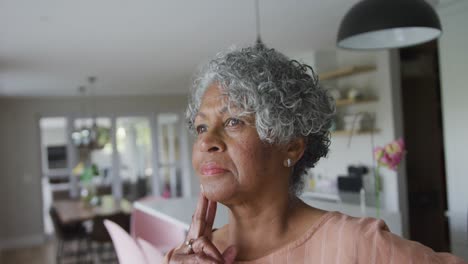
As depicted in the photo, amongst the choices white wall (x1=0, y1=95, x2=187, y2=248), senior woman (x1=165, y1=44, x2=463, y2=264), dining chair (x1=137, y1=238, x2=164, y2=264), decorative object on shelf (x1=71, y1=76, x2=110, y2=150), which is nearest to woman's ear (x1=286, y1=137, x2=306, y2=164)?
senior woman (x1=165, y1=44, x2=463, y2=264)

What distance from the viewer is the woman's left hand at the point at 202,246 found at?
811 mm

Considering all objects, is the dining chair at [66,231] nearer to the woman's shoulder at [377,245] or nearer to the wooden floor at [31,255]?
the wooden floor at [31,255]

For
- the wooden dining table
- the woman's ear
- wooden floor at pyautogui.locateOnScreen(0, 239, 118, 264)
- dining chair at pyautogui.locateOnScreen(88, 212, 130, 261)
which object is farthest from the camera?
wooden floor at pyautogui.locateOnScreen(0, 239, 118, 264)

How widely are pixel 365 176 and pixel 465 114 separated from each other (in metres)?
1.66

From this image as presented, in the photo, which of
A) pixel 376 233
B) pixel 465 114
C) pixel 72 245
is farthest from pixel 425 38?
pixel 72 245

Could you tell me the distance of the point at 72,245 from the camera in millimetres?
6785

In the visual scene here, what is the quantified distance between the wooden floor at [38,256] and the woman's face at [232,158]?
17.0ft

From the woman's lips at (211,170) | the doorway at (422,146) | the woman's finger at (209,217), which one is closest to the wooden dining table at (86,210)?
the doorway at (422,146)

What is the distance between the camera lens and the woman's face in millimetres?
781

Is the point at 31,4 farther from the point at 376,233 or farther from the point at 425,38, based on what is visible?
the point at 376,233

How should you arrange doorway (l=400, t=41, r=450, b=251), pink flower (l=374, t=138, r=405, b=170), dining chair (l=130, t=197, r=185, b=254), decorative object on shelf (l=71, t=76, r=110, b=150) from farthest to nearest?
decorative object on shelf (l=71, t=76, r=110, b=150)
doorway (l=400, t=41, r=450, b=251)
dining chair (l=130, t=197, r=185, b=254)
pink flower (l=374, t=138, r=405, b=170)

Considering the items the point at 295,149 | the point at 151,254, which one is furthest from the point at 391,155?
the point at 295,149

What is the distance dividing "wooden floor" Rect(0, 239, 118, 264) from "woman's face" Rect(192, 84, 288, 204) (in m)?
5.18

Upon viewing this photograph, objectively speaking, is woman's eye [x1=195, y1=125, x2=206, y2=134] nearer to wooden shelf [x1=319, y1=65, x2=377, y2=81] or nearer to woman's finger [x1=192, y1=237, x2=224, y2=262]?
woman's finger [x1=192, y1=237, x2=224, y2=262]
